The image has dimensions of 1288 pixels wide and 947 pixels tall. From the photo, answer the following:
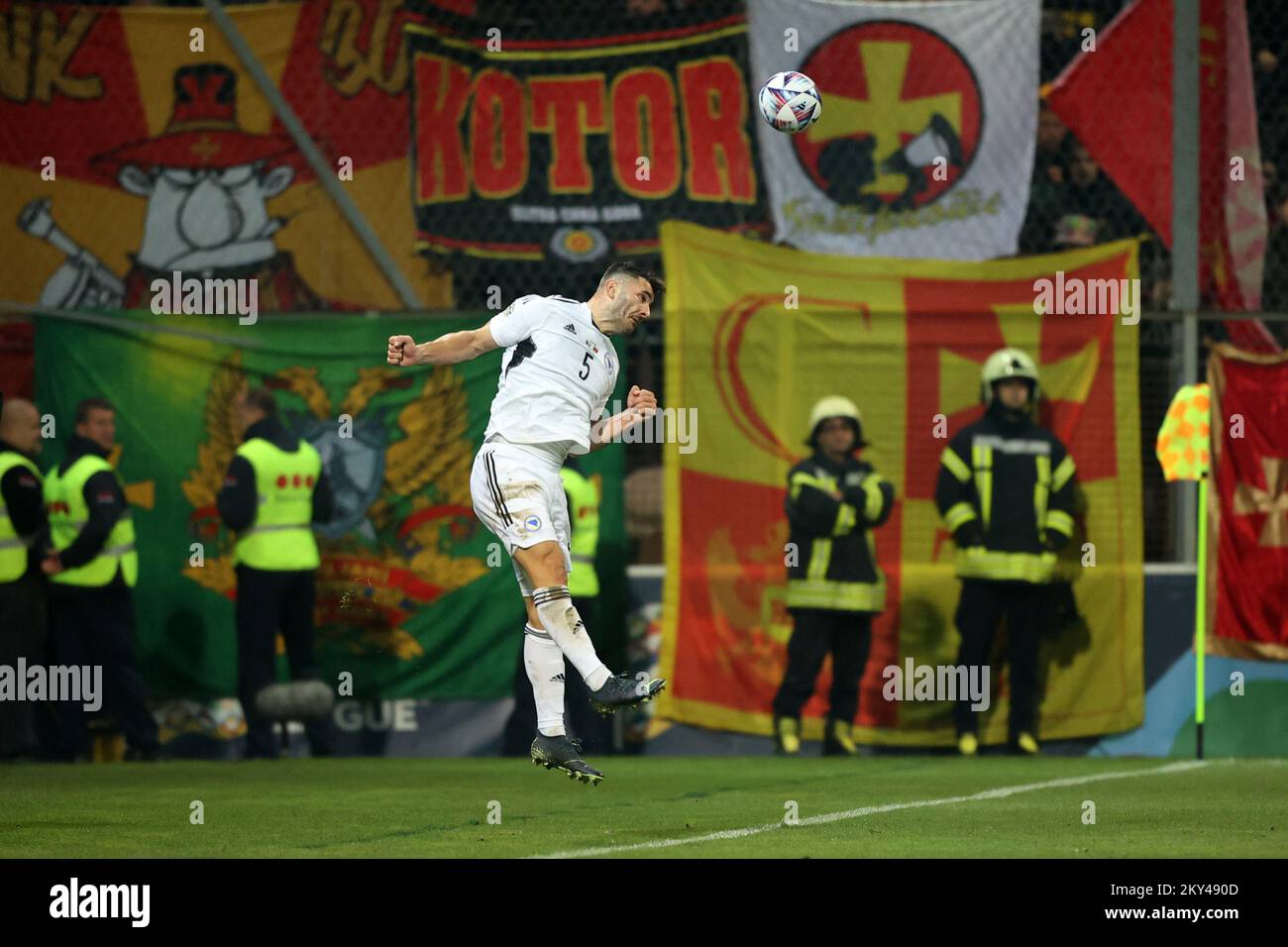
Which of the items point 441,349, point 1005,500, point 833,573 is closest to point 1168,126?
point 1005,500

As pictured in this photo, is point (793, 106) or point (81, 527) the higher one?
point (793, 106)

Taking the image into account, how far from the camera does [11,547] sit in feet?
42.8

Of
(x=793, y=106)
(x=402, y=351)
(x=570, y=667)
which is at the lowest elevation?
(x=570, y=667)

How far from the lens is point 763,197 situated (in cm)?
1419

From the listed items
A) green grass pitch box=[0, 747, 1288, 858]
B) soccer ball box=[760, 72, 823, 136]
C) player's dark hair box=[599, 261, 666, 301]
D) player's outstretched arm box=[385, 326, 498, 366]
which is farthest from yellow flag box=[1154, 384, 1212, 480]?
player's outstretched arm box=[385, 326, 498, 366]

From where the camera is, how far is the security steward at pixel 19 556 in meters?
12.9

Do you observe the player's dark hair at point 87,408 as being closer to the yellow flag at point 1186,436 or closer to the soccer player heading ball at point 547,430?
the soccer player heading ball at point 547,430

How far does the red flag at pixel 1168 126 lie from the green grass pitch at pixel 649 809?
3.57 meters

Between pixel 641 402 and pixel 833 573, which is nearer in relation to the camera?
pixel 641 402

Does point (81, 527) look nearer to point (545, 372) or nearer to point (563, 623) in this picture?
point (545, 372)

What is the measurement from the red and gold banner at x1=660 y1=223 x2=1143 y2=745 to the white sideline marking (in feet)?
4.59

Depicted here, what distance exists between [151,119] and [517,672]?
4400 mm

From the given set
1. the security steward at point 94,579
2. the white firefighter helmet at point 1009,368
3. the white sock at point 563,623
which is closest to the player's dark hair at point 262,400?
the security steward at point 94,579

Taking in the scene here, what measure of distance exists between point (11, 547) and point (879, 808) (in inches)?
242
